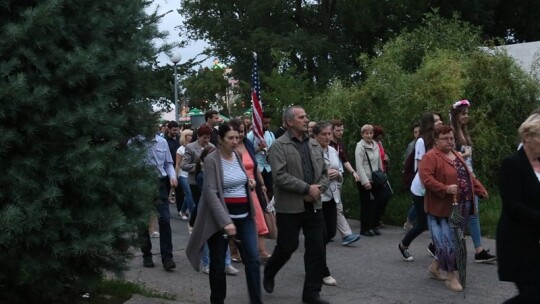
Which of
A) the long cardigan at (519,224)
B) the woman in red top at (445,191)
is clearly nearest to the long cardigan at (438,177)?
the woman in red top at (445,191)

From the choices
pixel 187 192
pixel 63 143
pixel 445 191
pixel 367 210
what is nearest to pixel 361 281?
pixel 445 191

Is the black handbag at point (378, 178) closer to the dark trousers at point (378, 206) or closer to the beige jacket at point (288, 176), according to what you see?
the dark trousers at point (378, 206)

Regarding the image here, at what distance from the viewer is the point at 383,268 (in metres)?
8.91

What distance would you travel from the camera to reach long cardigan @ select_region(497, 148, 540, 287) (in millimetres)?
4676

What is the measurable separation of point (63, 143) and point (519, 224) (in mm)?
3127

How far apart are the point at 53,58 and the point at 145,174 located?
1.24 meters

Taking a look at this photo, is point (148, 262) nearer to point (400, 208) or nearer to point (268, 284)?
point (268, 284)

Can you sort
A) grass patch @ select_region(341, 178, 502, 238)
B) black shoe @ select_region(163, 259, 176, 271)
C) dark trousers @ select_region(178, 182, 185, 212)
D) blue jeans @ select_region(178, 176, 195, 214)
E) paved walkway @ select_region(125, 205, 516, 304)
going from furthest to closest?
dark trousers @ select_region(178, 182, 185, 212) < blue jeans @ select_region(178, 176, 195, 214) < grass patch @ select_region(341, 178, 502, 238) < black shoe @ select_region(163, 259, 176, 271) < paved walkway @ select_region(125, 205, 516, 304)

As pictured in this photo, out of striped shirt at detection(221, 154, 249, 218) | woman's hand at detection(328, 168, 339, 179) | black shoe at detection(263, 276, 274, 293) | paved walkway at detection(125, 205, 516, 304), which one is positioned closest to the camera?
striped shirt at detection(221, 154, 249, 218)

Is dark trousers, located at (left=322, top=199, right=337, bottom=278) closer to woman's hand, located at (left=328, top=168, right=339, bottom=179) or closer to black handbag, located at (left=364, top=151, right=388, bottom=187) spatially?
woman's hand, located at (left=328, top=168, right=339, bottom=179)

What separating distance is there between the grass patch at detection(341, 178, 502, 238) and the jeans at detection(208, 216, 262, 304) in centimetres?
503

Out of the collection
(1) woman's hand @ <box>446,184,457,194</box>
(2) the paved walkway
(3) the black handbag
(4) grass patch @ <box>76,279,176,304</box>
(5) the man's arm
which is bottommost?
(2) the paved walkway

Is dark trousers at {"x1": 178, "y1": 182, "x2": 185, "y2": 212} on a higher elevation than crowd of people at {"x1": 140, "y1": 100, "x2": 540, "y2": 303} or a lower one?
lower

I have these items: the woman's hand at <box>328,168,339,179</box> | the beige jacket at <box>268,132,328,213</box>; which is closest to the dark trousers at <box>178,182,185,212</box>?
the woman's hand at <box>328,168,339,179</box>
